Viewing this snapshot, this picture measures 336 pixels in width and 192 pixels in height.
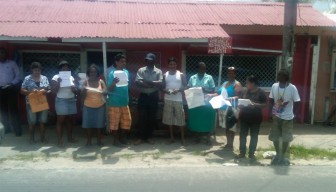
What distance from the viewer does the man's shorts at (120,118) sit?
675cm

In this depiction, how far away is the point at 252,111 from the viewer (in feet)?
19.8

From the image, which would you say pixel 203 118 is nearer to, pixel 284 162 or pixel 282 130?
pixel 282 130

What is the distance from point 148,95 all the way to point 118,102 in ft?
2.01

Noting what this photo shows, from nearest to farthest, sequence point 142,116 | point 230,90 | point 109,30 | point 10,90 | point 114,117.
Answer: point 230,90
point 114,117
point 142,116
point 10,90
point 109,30

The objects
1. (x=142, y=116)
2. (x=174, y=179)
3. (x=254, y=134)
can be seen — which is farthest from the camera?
(x=142, y=116)

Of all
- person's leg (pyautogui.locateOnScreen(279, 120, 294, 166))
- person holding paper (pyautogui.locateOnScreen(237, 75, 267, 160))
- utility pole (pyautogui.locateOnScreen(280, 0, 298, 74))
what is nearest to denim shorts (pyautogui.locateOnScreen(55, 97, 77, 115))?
person holding paper (pyautogui.locateOnScreen(237, 75, 267, 160))

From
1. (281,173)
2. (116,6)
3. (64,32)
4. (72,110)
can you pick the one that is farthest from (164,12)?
(281,173)

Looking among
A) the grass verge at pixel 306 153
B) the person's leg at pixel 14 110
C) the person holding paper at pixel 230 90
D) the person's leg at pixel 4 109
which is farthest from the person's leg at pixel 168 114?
the person's leg at pixel 4 109

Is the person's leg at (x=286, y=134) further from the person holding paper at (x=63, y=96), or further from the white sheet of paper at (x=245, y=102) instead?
the person holding paper at (x=63, y=96)

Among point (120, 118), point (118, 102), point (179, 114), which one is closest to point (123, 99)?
point (118, 102)

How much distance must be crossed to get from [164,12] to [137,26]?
1578 millimetres

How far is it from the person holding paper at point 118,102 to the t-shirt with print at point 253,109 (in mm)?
2230

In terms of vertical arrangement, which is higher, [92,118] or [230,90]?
[230,90]

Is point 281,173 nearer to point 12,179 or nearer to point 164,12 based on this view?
point 12,179
